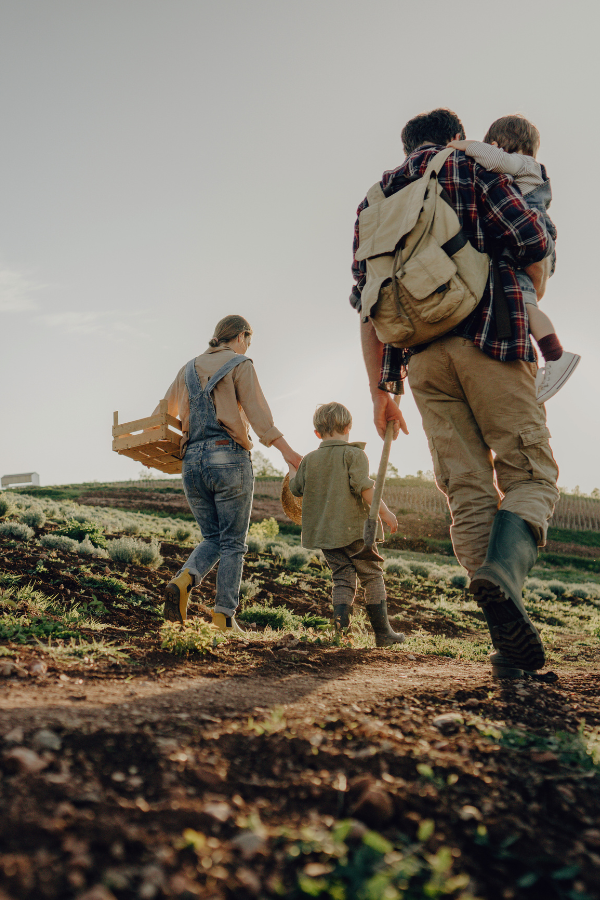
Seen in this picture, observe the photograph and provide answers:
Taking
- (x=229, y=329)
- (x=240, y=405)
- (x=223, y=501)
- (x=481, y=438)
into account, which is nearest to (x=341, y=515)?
(x=223, y=501)

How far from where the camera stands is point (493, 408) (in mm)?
2689

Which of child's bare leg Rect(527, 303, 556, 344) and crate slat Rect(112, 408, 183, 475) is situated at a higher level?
child's bare leg Rect(527, 303, 556, 344)

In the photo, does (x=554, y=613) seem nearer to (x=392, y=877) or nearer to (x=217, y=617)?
(x=217, y=617)

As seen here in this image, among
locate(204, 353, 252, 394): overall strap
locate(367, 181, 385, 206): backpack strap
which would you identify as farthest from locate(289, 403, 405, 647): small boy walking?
locate(367, 181, 385, 206): backpack strap

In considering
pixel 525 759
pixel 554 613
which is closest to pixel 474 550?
pixel 525 759

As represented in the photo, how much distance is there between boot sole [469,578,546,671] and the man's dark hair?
234 cm

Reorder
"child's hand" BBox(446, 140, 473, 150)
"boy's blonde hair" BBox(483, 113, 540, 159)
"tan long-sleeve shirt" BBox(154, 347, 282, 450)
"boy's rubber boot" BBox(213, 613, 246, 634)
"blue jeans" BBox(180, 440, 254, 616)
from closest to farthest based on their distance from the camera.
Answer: "child's hand" BBox(446, 140, 473, 150), "boy's blonde hair" BBox(483, 113, 540, 159), "boy's rubber boot" BBox(213, 613, 246, 634), "blue jeans" BBox(180, 440, 254, 616), "tan long-sleeve shirt" BBox(154, 347, 282, 450)

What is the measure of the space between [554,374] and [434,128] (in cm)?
154

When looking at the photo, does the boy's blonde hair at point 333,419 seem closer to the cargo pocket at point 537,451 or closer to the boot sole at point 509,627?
the cargo pocket at point 537,451

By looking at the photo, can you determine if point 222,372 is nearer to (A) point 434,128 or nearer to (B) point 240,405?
(B) point 240,405

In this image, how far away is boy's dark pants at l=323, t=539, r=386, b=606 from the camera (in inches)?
178

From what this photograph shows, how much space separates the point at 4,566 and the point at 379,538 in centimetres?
312

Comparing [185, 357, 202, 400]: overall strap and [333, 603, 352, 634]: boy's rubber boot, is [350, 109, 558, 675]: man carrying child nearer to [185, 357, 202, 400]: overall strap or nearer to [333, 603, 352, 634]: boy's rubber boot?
[185, 357, 202, 400]: overall strap

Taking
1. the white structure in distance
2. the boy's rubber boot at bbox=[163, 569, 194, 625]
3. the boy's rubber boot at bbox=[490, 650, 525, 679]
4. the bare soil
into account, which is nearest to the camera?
the bare soil
